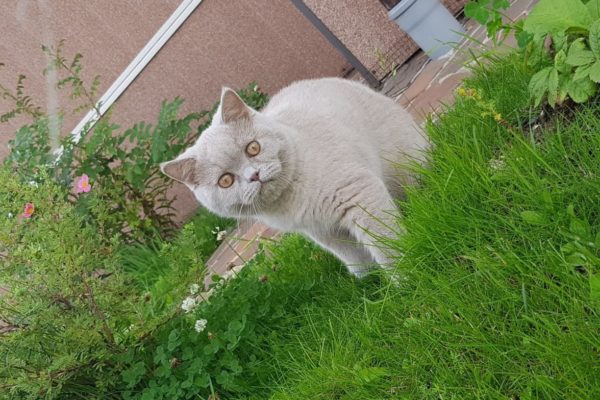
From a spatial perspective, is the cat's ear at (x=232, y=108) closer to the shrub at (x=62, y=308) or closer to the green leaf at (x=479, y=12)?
the shrub at (x=62, y=308)

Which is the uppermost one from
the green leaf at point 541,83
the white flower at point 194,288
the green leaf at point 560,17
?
the white flower at point 194,288

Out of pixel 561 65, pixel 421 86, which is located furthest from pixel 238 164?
pixel 421 86

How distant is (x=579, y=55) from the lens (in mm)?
1514

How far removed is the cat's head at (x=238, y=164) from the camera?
6.61ft

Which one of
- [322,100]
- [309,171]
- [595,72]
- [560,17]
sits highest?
[322,100]

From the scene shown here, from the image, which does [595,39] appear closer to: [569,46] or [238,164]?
[569,46]

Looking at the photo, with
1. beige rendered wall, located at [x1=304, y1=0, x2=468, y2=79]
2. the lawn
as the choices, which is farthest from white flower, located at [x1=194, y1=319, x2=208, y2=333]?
beige rendered wall, located at [x1=304, y1=0, x2=468, y2=79]

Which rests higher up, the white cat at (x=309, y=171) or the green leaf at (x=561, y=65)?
the white cat at (x=309, y=171)

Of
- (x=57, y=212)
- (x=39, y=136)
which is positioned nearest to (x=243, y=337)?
(x=57, y=212)

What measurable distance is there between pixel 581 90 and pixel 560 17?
21 centimetres

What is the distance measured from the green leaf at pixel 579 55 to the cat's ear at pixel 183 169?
124cm

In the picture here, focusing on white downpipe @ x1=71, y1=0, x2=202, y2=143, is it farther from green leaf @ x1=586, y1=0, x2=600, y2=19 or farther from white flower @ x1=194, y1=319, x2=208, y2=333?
green leaf @ x1=586, y1=0, x2=600, y2=19

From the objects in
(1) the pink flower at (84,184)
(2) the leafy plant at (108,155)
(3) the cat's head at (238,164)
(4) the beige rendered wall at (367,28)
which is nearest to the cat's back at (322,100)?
(3) the cat's head at (238,164)

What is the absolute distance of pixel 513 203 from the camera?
150 cm
